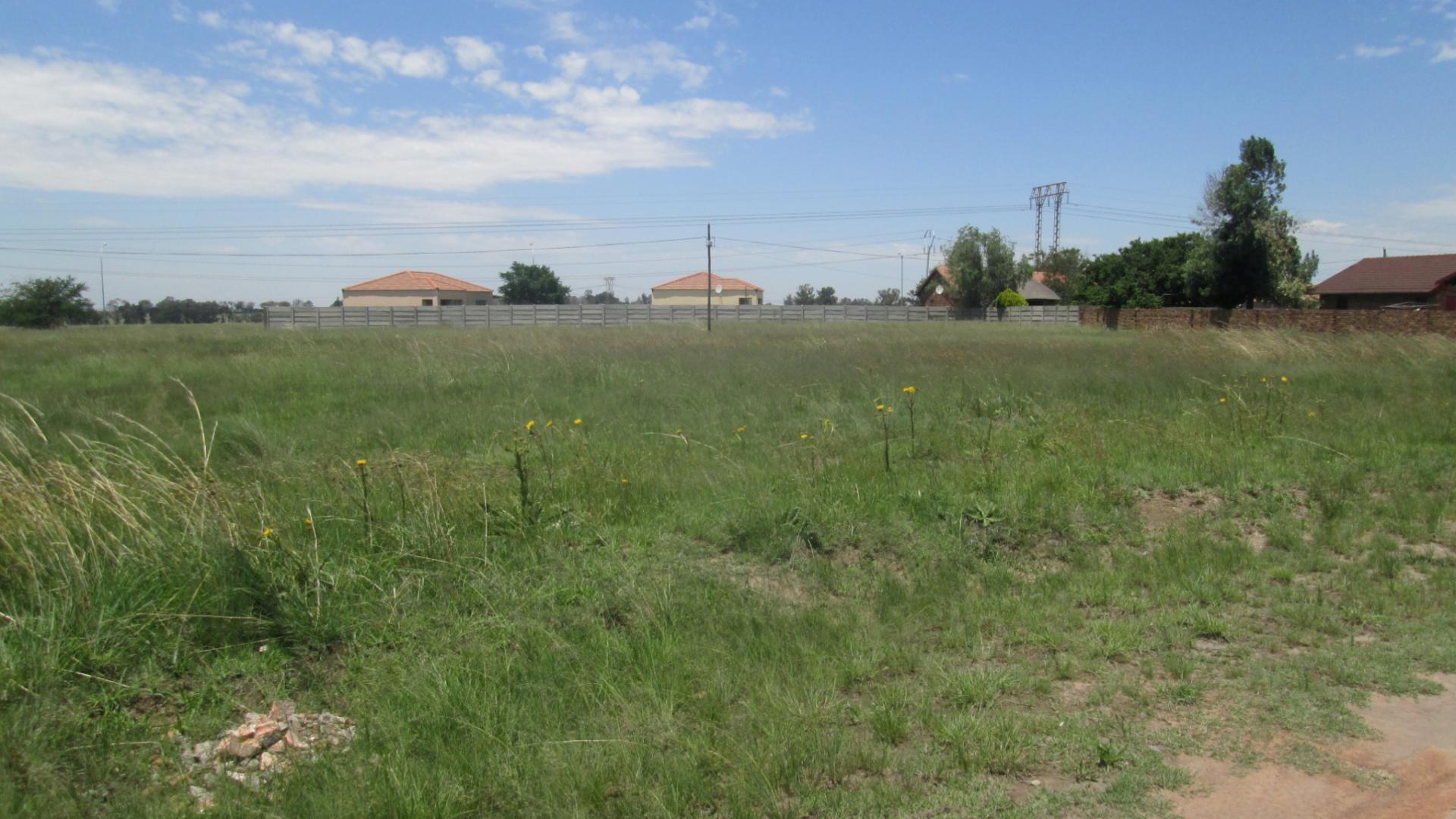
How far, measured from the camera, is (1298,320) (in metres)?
29.7

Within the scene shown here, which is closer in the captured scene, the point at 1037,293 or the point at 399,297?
the point at 1037,293

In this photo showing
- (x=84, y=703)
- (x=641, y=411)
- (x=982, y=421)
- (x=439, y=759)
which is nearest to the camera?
(x=439, y=759)

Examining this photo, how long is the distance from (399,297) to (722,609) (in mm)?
75129

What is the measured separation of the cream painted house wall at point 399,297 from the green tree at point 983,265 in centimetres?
4072

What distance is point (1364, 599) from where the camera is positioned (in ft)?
16.7

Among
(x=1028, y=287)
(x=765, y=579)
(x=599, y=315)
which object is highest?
(x=1028, y=287)

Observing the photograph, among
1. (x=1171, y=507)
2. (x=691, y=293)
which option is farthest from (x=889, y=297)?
(x=1171, y=507)

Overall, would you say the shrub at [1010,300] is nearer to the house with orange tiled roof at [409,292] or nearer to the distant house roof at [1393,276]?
the distant house roof at [1393,276]

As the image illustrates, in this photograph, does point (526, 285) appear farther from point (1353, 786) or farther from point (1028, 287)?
point (1353, 786)

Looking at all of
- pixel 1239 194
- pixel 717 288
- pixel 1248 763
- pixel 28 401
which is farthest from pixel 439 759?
pixel 717 288

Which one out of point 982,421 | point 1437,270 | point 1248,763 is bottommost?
point 1248,763

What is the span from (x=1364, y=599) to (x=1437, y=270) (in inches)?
2275

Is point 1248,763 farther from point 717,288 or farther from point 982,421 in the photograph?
point 717,288

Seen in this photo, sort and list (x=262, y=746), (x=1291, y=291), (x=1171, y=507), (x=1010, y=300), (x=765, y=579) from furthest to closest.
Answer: (x=1010, y=300), (x=1291, y=291), (x=1171, y=507), (x=765, y=579), (x=262, y=746)
